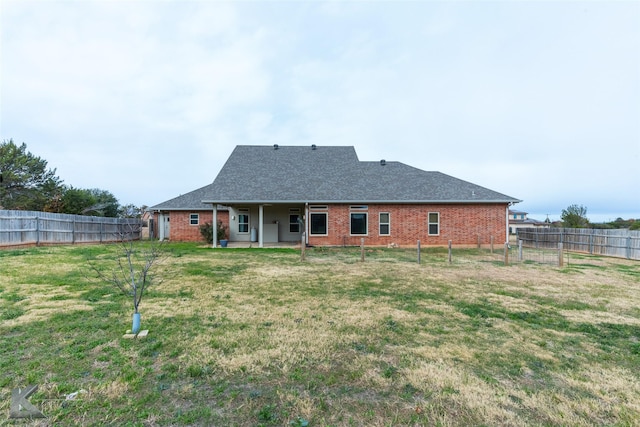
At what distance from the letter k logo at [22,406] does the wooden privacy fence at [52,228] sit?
9955mm

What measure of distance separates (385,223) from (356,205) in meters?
2.03

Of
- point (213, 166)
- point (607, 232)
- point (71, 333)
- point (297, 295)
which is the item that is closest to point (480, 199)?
point (607, 232)

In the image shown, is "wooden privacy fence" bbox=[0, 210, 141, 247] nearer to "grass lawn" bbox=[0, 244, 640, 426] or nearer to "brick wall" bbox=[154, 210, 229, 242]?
"brick wall" bbox=[154, 210, 229, 242]

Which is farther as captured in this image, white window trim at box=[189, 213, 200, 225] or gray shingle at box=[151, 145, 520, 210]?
white window trim at box=[189, 213, 200, 225]

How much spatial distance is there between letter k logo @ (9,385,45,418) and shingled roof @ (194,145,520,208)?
13.9 metres

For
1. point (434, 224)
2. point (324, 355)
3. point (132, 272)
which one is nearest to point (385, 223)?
point (434, 224)

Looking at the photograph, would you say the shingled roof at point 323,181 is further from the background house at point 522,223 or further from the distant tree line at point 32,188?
the background house at point 522,223

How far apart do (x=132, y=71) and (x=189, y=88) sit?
3767 mm

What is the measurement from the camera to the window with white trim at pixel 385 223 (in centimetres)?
1695

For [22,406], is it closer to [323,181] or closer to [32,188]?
[323,181]

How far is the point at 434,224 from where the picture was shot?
16.9 m

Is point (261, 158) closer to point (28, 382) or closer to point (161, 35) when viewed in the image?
point (161, 35)

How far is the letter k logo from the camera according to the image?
7.37 ft

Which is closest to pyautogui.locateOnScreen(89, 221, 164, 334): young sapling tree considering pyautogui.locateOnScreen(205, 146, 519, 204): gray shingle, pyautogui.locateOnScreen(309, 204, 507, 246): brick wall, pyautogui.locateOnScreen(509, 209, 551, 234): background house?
pyautogui.locateOnScreen(205, 146, 519, 204): gray shingle
